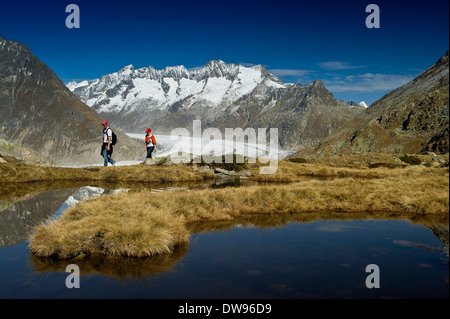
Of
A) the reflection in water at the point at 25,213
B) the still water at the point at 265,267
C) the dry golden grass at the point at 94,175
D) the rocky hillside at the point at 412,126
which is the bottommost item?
the still water at the point at 265,267

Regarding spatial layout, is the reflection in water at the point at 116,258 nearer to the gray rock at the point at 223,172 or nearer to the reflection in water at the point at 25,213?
the reflection in water at the point at 25,213

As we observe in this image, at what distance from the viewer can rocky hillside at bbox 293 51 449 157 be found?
12112 cm

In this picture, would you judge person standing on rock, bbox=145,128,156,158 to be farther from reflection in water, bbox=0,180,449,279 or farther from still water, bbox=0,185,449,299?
still water, bbox=0,185,449,299

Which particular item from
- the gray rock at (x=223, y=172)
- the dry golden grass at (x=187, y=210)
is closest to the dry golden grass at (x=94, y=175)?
the gray rock at (x=223, y=172)

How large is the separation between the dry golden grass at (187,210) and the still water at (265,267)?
72 cm

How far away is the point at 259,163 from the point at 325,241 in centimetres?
4710

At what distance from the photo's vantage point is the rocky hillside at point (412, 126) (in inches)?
4769

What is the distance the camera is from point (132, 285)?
9.89m

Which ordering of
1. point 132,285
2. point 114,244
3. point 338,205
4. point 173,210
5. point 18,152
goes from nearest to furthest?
point 132,285 → point 114,244 → point 173,210 → point 338,205 → point 18,152

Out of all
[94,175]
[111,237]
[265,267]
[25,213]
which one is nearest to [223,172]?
[94,175]

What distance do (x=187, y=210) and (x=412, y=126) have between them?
142 meters

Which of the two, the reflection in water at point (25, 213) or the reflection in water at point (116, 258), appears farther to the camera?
the reflection in water at point (25, 213)
